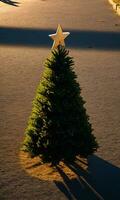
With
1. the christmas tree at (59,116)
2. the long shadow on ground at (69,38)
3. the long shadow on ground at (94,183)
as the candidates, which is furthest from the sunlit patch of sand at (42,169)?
the long shadow on ground at (69,38)

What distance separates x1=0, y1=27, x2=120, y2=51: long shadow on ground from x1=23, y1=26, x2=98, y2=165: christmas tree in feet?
25.6

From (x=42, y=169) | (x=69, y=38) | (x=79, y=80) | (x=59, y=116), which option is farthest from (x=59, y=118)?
(x=69, y=38)

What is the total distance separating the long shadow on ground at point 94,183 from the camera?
19.4 ft

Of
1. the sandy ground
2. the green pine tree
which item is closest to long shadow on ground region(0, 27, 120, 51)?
the sandy ground

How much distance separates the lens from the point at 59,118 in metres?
6.13

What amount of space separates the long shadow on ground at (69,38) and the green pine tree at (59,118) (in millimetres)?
7802

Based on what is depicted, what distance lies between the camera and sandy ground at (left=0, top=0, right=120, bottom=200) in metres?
6.11

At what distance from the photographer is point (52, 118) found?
6152 mm

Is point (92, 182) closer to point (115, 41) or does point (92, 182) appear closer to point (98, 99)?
point (98, 99)

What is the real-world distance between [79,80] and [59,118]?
15.3 feet

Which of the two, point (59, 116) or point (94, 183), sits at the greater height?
point (59, 116)

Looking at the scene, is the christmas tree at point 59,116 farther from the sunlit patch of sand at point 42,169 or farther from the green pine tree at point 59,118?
the sunlit patch of sand at point 42,169

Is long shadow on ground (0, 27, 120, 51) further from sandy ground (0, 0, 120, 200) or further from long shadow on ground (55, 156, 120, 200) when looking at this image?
long shadow on ground (55, 156, 120, 200)

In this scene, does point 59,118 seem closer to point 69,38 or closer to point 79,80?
point 79,80
